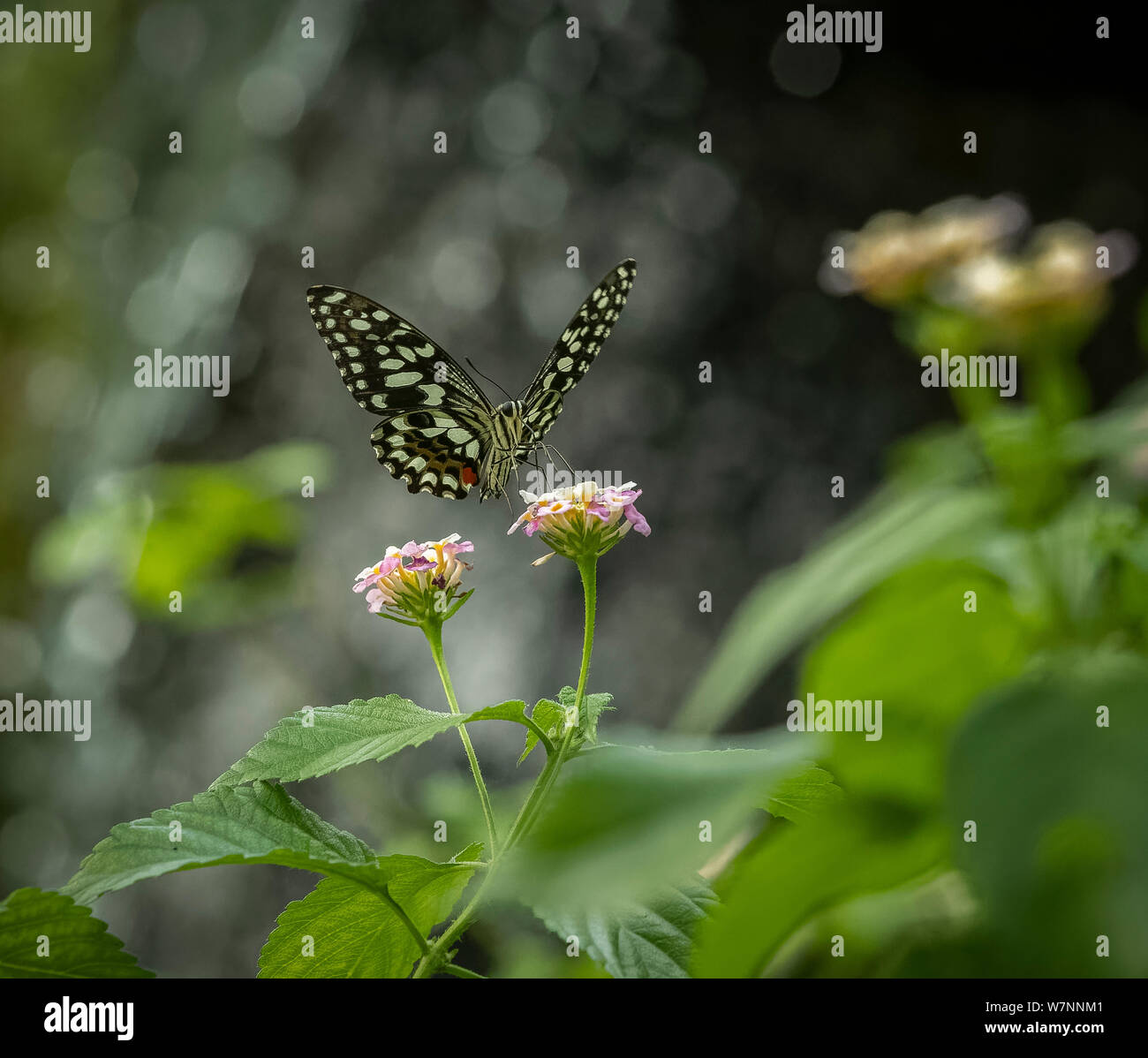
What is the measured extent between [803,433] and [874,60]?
3.06ft

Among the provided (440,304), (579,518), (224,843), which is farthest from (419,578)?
(440,304)

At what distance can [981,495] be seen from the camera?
546 mm

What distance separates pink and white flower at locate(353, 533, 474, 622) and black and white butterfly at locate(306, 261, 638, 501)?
0.44 metres

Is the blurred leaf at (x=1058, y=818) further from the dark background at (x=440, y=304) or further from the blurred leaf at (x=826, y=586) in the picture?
the dark background at (x=440, y=304)

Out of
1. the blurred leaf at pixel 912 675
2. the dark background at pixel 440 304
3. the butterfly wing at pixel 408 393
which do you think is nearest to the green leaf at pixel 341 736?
the blurred leaf at pixel 912 675

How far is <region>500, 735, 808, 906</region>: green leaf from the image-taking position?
0.21m

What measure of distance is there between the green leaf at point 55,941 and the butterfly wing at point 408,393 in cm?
72

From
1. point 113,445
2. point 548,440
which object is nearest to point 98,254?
point 113,445

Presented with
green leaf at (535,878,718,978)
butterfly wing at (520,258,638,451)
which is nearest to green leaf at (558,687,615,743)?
green leaf at (535,878,718,978)

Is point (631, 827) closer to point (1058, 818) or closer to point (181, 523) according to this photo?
point (1058, 818)

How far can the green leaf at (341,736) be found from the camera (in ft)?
1.82
